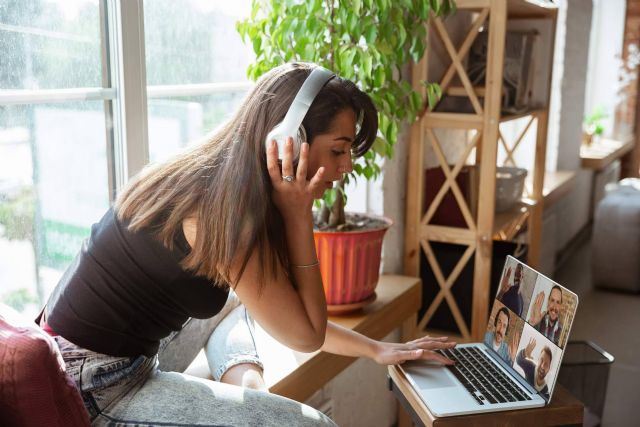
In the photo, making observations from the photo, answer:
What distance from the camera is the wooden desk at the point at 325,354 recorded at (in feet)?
5.53

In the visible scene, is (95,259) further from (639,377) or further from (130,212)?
(639,377)

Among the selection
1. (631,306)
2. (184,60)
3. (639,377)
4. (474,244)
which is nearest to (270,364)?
(184,60)

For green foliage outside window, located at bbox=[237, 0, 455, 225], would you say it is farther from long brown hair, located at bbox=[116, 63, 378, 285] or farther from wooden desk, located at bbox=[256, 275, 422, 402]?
long brown hair, located at bbox=[116, 63, 378, 285]

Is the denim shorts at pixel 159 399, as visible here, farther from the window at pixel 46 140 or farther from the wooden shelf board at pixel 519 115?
the wooden shelf board at pixel 519 115

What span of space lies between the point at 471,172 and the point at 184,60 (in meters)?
1.08

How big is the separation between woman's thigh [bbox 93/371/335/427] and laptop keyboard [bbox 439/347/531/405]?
0.89ft

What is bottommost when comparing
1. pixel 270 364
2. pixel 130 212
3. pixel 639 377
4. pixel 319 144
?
pixel 639 377

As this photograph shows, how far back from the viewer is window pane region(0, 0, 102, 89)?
1.45m

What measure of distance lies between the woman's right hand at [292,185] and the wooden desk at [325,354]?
0.46m

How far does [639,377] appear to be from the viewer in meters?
3.06

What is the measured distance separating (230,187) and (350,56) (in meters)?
0.77

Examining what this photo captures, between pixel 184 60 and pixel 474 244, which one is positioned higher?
pixel 184 60

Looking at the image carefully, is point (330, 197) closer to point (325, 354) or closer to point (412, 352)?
point (325, 354)

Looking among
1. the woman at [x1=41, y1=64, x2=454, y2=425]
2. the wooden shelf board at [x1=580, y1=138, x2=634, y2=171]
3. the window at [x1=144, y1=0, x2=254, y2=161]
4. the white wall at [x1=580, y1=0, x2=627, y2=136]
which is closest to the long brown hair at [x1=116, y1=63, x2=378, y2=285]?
the woman at [x1=41, y1=64, x2=454, y2=425]
